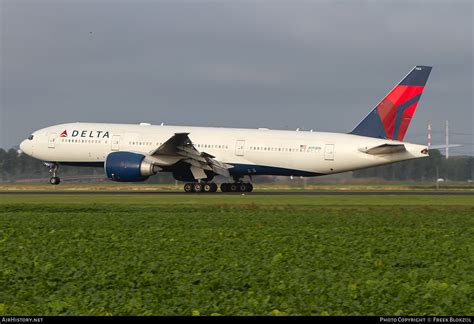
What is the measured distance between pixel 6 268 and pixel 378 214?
20.8 meters

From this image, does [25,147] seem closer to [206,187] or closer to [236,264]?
[206,187]

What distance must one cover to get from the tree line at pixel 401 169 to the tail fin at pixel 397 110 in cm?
→ 3764

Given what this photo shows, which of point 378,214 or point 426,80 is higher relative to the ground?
point 426,80

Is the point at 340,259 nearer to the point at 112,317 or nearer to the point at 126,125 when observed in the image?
the point at 112,317

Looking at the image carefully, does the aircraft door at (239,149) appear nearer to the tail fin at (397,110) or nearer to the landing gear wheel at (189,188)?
the landing gear wheel at (189,188)

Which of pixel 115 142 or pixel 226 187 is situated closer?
pixel 115 142

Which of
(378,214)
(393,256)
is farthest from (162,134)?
(393,256)

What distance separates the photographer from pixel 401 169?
320 ft

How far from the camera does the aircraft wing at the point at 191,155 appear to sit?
53219 mm

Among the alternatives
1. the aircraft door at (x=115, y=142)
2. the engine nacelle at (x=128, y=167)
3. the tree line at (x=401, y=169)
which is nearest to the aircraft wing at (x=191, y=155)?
the engine nacelle at (x=128, y=167)

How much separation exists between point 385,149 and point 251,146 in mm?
8736

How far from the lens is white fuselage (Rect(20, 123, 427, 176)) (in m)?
55.3

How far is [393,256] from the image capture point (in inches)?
846

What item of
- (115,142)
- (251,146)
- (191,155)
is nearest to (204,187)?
(191,155)
